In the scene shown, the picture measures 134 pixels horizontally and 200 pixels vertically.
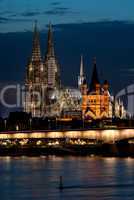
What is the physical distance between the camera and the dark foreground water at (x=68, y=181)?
1937 inches

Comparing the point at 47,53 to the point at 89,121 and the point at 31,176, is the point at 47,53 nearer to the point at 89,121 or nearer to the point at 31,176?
the point at 89,121

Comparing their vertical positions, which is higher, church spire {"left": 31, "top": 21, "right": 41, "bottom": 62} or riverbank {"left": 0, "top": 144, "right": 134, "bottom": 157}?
church spire {"left": 31, "top": 21, "right": 41, "bottom": 62}

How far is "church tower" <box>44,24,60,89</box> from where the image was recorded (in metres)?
172

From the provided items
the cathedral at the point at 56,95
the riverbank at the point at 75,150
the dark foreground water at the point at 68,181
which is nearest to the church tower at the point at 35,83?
the cathedral at the point at 56,95

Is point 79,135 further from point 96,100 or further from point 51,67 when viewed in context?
point 51,67

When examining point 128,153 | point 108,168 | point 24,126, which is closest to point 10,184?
point 108,168

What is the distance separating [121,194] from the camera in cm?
4903

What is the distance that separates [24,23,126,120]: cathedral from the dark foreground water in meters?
83.2

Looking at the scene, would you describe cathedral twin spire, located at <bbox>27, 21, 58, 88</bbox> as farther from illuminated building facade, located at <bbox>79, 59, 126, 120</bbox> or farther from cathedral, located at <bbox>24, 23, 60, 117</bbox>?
illuminated building facade, located at <bbox>79, 59, 126, 120</bbox>

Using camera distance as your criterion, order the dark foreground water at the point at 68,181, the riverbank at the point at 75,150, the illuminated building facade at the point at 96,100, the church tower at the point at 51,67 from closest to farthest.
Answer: the dark foreground water at the point at 68,181 < the riverbank at the point at 75,150 < the illuminated building facade at the point at 96,100 < the church tower at the point at 51,67

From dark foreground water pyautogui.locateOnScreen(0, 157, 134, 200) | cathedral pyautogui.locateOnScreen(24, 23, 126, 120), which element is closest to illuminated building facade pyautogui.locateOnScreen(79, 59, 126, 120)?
cathedral pyautogui.locateOnScreen(24, 23, 126, 120)

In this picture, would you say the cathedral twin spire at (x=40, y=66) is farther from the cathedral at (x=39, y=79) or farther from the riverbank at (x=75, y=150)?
the riverbank at (x=75, y=150)

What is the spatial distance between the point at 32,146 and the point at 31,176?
5094 centimetres

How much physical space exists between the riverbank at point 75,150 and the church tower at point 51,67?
59.3 m
